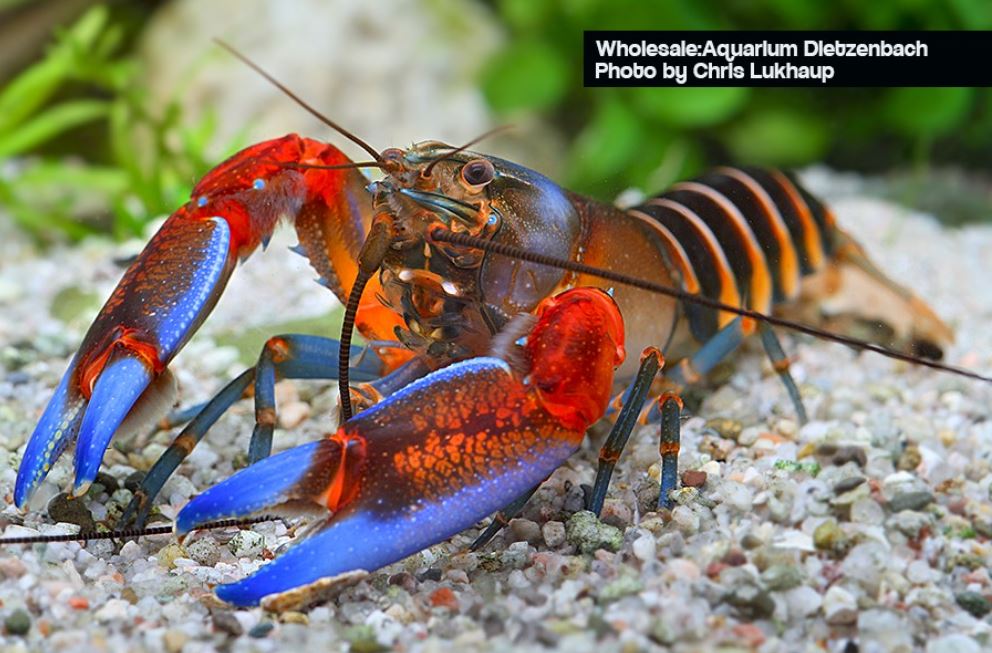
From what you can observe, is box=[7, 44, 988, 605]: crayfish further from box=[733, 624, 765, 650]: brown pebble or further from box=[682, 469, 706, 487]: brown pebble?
box=[733, 624, 765, 650]: brown pebble

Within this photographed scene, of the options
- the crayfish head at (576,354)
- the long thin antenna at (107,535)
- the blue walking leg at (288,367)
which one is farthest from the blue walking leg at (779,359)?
the long thin antenna at (107,535)

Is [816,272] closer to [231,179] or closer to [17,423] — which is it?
[231,179]

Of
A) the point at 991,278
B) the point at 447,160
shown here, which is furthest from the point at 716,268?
the point at 991,278

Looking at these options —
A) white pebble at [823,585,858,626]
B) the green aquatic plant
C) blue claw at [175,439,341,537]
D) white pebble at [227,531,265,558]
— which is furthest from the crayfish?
the green aquatic plant

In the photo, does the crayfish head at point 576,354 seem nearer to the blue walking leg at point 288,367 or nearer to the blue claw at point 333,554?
the blue claw at point 333,554

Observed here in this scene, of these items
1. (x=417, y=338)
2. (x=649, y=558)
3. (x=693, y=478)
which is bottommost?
(x=649, y=558)

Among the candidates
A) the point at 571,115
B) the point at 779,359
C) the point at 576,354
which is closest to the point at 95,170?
the point at 571,115

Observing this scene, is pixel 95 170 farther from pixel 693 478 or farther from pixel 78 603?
pixel 693 478
